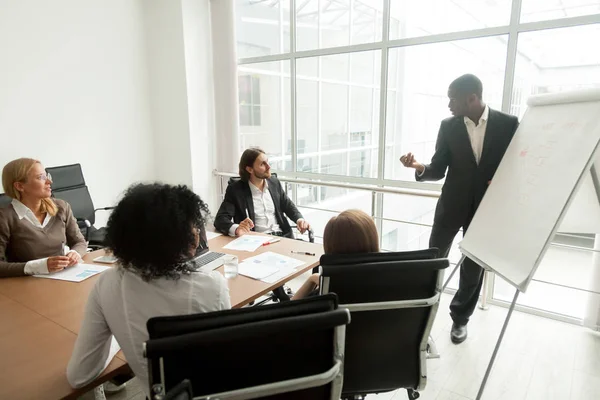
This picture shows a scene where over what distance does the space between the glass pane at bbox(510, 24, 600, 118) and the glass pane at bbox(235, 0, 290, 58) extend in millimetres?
2357

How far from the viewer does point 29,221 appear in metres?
1.90

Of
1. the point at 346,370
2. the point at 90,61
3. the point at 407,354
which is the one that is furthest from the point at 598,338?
the point at 90,61

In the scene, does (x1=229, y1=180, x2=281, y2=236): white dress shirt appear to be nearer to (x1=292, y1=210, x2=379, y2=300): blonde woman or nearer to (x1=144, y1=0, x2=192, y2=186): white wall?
(x1=292, y1=210, x2=379, y2=300): blonde woman

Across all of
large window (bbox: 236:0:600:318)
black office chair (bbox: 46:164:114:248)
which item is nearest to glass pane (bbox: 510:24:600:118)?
large window (bbox: 236:0:600:318)

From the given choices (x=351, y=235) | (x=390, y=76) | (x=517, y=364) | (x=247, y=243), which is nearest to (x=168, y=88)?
(x=390, y=76)

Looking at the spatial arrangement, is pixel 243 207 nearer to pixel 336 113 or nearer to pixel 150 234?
pixel 150 234

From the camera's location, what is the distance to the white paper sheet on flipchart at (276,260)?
1.82m

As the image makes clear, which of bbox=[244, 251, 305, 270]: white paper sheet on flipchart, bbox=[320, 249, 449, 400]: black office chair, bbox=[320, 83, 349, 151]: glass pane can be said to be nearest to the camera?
bbox=[320, 249, 449, 400]: black office chair

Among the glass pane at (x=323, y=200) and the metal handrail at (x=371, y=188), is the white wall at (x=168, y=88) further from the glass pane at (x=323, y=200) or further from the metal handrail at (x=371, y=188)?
the glass pane at (x=323, y=200)

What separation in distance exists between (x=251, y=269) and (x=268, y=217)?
1.02 metres

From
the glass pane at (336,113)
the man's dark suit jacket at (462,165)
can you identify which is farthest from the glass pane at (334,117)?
the man's dark suit jacket at (462,165)

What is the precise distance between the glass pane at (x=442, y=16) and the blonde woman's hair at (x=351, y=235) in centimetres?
227

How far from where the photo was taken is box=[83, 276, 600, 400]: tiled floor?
193 centimetres

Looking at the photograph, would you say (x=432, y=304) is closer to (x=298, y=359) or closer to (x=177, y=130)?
(x=298, y=359)
